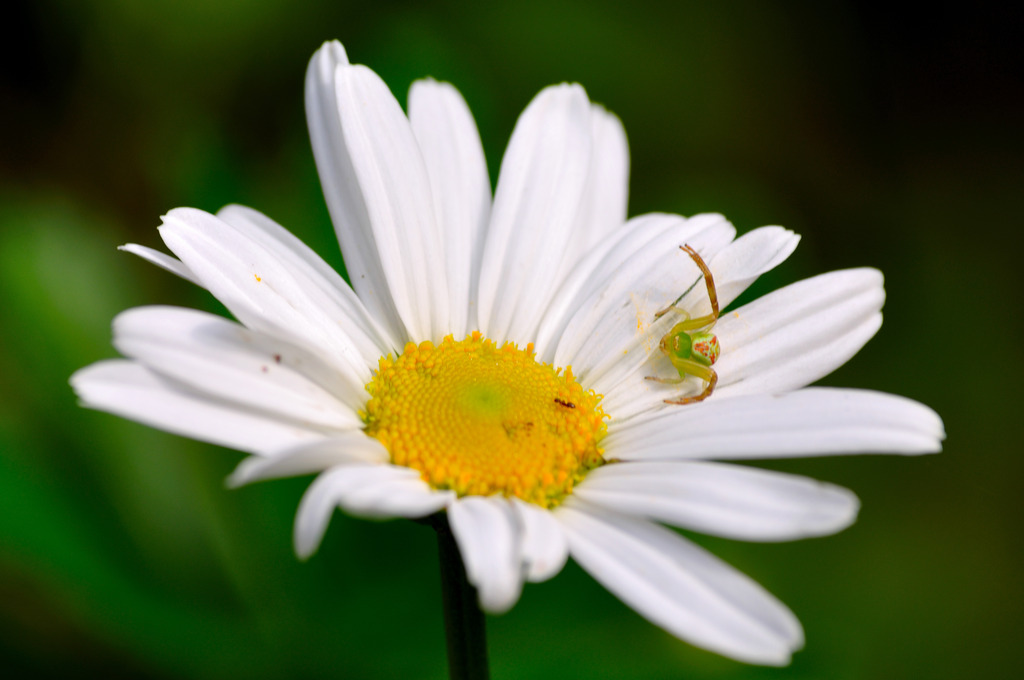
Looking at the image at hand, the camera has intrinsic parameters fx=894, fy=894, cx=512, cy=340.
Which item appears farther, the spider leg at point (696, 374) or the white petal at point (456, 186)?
the white petal at point (456, 186)

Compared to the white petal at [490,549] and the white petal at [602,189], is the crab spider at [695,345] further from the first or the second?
the white petal at [490,549]

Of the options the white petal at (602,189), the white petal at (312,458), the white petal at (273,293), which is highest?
the white petal at (602,189)

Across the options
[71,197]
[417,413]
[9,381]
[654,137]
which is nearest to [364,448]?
[417,413]

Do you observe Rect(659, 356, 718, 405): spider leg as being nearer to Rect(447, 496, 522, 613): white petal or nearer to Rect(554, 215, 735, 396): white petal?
Rect(554, 215, 735, 396): white petal

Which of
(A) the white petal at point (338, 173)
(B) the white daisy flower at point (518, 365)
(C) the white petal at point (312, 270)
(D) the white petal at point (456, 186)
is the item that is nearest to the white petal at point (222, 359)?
(B) the white daisy flower at point (518, 365)

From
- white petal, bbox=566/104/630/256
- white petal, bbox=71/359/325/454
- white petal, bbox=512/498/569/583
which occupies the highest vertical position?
white petal, bbox=566/104/630/256

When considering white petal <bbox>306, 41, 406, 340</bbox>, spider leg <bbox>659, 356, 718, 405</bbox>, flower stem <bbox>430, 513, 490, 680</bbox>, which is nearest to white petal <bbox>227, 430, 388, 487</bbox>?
flower stem <bbox>430, 513, 490, 680</bbox>

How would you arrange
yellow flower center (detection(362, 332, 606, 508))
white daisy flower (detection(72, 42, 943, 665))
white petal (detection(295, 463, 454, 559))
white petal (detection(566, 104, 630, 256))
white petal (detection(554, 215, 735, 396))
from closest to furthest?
white petal (detection(295, 463, 454, 559)) → white daisy flower (detection(72, 42, 943, 665)) → yellow flower center (detection(362, 332, 606, 508)) → white petal (detection(554, 215, 735, 396)) → white petal (detection(566, 104, 630, 256))

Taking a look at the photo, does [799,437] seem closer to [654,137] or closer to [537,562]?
[537,562]
